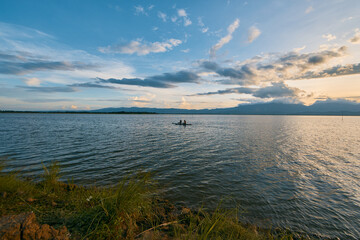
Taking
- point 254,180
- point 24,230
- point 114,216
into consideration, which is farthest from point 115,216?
point 254,180

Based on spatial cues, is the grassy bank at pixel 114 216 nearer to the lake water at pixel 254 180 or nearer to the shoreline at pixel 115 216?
the shoreline at pixel 115 216

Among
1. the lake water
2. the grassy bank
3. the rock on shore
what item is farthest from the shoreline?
the lake water

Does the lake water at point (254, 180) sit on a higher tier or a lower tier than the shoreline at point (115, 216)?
lower

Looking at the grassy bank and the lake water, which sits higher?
the grassy bank

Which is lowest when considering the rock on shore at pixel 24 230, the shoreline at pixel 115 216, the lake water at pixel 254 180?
the lake water at pixel 254 180

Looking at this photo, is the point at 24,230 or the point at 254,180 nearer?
the point at 24,230

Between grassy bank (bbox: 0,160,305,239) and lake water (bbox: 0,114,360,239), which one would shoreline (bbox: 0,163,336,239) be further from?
lake water (bbox: 0,114,360,239)

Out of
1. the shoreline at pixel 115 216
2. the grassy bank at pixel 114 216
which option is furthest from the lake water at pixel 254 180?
the grassy bank at pixel 114 216

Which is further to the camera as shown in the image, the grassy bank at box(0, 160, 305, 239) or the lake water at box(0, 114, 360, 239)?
the lake water at box(0, 114, 360, 239)

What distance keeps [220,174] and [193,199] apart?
4.59 metres

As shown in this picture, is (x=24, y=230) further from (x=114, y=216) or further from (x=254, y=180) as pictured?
(x=254, y=180)

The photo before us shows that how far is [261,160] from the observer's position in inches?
690

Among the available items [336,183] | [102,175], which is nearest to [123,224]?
[102,175]

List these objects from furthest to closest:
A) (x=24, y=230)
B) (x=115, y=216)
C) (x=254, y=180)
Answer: (x=254, y=180), (x=115, y=216), (x=24, y=230)
